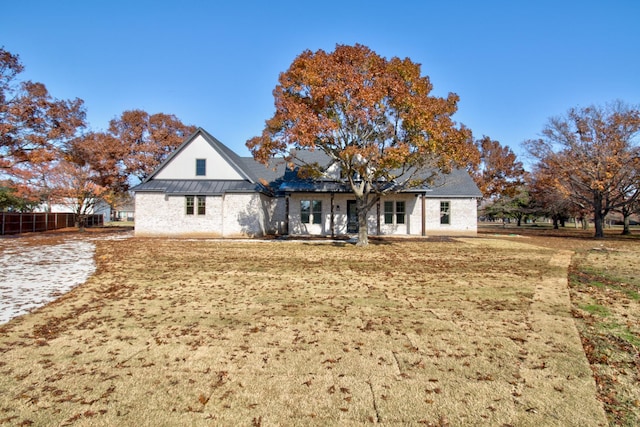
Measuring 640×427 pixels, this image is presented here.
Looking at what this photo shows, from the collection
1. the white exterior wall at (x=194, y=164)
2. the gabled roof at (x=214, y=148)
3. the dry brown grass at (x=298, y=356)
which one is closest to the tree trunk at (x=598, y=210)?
the dry brown grass at (x=298, y=356)

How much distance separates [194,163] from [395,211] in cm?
1414

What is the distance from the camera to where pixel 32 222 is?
29047mm

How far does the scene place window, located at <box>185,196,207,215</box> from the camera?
2406cm

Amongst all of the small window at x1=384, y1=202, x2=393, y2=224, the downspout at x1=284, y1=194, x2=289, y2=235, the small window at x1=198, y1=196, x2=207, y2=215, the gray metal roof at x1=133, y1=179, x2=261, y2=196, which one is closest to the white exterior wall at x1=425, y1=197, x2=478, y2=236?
the small window at x1=384, y1=202, x2=393, y2=224

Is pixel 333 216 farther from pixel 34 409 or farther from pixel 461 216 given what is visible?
pixel 34 409

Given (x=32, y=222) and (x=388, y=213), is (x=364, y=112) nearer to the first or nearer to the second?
(x=388, y=213)

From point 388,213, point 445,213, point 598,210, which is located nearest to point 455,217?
point 445,213

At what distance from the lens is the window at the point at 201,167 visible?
24.9m

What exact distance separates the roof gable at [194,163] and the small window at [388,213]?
9.22 metres

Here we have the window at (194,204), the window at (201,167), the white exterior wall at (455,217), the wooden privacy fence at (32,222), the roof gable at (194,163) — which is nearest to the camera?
the window at (194,204)

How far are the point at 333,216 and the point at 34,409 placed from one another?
22.3 metres

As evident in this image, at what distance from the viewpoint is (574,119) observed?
25500 millimetres

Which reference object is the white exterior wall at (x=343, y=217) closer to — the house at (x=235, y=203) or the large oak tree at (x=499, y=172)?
the house at (x=235, y=203)

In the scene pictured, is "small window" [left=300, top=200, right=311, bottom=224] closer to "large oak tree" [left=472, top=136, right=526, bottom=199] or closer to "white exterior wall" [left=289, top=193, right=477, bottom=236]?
"white exterior wall" [left=289, top=193, right=477, bottom=236]
